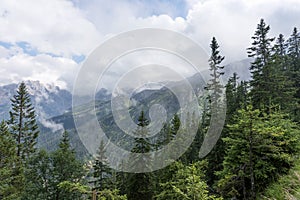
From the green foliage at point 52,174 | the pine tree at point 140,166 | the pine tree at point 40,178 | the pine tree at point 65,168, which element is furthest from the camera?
the pine tree at point 65,168

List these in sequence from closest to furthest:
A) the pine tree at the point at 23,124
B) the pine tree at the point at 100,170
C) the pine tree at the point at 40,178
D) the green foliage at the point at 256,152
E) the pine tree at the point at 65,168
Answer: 1. the green foliage at the point at 256,152
2. the pine tree at the point at 100,170
3. the pine tree at the point at 40,178
4. the pine tree at the point at 65,168
5. the pine tree at the point at 23,124

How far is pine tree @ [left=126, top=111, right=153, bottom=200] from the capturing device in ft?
77.7

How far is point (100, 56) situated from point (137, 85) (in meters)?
5.36

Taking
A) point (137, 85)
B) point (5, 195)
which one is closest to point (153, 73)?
point (137, 85)

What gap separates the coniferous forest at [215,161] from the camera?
12.1 meters

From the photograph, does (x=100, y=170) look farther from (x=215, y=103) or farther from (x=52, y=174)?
(x=215, y=103)

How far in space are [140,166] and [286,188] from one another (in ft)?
47.2

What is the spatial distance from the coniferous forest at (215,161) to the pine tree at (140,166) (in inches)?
3.9

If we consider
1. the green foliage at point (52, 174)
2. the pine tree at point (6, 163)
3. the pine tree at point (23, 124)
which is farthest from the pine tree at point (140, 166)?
the pine tree at point (23, 124)

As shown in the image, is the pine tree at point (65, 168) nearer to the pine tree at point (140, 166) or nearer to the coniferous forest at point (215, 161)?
the coniferous forest at point (215, 161)

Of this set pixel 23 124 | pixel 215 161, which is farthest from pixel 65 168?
pixel 215 161

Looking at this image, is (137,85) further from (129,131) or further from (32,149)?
(32,149)

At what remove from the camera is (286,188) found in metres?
12.3

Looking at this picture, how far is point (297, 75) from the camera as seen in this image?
41.2 metres
